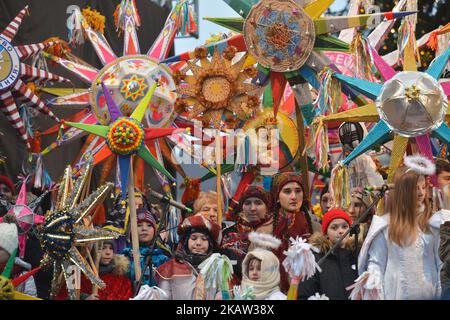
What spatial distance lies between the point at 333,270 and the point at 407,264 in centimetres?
77

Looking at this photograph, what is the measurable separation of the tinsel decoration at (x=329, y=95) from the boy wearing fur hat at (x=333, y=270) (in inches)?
45.8

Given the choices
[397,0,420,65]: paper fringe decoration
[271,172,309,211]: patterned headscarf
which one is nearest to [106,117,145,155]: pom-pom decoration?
[271,172,309,211]: patterned headscarf

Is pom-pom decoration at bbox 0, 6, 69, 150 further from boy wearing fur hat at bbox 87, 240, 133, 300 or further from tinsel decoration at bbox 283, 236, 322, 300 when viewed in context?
tinsel decoration at bbox 283, 236, 322, 300

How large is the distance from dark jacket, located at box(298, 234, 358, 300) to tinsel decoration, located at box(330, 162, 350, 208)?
28.4 inches

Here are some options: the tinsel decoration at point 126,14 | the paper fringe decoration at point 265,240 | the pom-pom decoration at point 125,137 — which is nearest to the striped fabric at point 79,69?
the tinsel decoration at point 126,14

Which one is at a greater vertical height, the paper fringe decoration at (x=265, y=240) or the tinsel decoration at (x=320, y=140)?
the tinsel decoration at (x=320, y=140)

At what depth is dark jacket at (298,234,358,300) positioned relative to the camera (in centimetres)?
636

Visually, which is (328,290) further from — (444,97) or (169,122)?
(169,122)

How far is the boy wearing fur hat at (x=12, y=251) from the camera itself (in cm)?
691

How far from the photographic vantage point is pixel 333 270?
6.46 metres

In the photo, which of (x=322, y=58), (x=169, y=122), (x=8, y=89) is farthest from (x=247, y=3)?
(x=8, y=89)

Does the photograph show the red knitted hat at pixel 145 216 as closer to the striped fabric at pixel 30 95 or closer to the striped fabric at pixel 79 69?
the striped fabric at pixel 30 95

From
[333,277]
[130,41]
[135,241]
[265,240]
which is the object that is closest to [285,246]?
[333,277]
